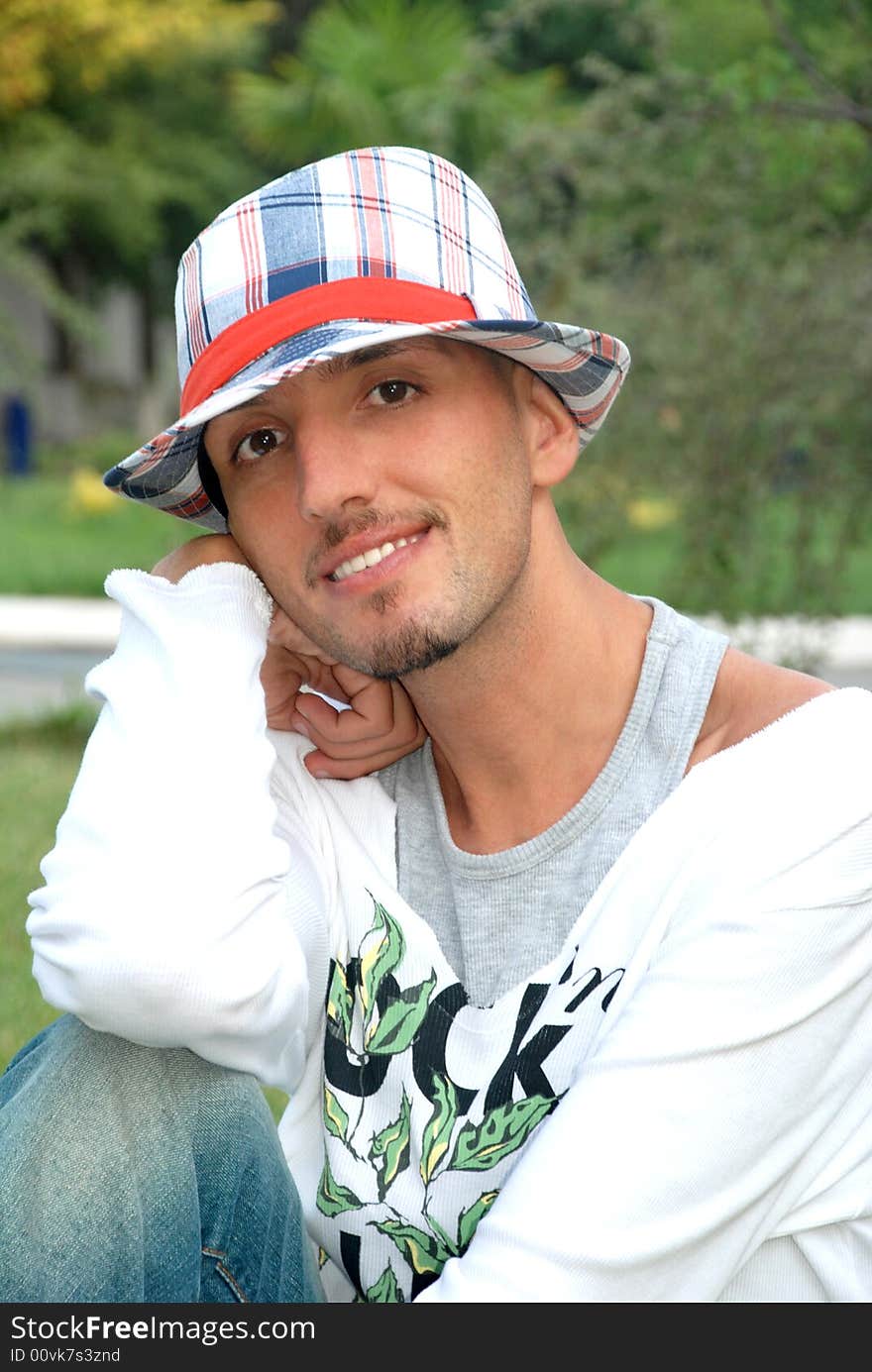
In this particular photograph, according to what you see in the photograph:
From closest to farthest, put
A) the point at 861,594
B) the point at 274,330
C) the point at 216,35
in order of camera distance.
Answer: the point at 274,330 → the point at 861,594 → the point at 216,35

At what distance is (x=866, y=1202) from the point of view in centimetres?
190

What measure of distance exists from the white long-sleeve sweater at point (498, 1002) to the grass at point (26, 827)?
6.41 ft

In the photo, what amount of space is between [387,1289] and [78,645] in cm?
1139

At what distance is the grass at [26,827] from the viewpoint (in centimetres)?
465

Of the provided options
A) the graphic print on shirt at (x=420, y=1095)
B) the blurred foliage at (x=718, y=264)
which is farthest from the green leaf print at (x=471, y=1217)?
the blurred foliage at (x=718, y=264)

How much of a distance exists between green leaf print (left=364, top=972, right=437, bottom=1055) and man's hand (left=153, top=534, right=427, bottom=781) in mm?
427

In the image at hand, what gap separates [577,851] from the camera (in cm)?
220

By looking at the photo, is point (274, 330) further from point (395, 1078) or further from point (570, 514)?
point (570, 514)

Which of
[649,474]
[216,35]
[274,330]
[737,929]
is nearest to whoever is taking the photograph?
[737,929]

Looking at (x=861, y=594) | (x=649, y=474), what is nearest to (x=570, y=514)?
(x=649, y=474)

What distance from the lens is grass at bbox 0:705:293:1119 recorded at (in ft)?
15.3

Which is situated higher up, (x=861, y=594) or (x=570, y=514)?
(x=570, y=514)

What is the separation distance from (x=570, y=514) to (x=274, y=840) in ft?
16.7

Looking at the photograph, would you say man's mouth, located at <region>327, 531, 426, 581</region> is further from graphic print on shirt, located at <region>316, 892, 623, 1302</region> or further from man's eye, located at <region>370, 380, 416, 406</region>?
graphic print on shirt, located at <region>316, 892, 623, 1302</region>
